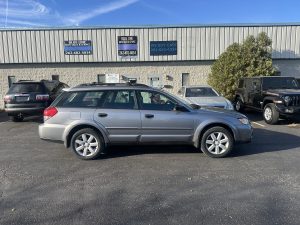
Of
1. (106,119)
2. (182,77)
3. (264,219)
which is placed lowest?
(264,219)

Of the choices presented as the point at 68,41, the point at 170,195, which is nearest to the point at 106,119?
the point at 170,195

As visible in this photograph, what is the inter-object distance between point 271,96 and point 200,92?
8.75 feet

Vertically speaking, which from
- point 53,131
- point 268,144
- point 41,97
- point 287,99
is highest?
point 41,97

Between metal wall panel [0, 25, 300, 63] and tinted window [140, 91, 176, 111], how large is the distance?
34.5 ft

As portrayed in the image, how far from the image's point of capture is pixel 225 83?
1496cm

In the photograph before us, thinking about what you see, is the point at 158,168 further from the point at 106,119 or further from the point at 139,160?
the point at 106,119

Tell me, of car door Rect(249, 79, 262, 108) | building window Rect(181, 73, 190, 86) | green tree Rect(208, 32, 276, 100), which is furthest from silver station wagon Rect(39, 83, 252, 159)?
building window Rect(181, 73, 190, 86)

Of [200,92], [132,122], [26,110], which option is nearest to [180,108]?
[132,122]

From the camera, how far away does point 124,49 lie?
16.1m

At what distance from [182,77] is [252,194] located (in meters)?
13.0

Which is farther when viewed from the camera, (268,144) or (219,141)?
(268,144)

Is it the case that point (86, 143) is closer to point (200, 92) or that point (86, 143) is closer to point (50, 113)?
point (50, 113)

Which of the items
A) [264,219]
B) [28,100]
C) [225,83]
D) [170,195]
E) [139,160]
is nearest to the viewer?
[264,219]

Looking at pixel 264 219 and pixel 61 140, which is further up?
pixel 61 140
